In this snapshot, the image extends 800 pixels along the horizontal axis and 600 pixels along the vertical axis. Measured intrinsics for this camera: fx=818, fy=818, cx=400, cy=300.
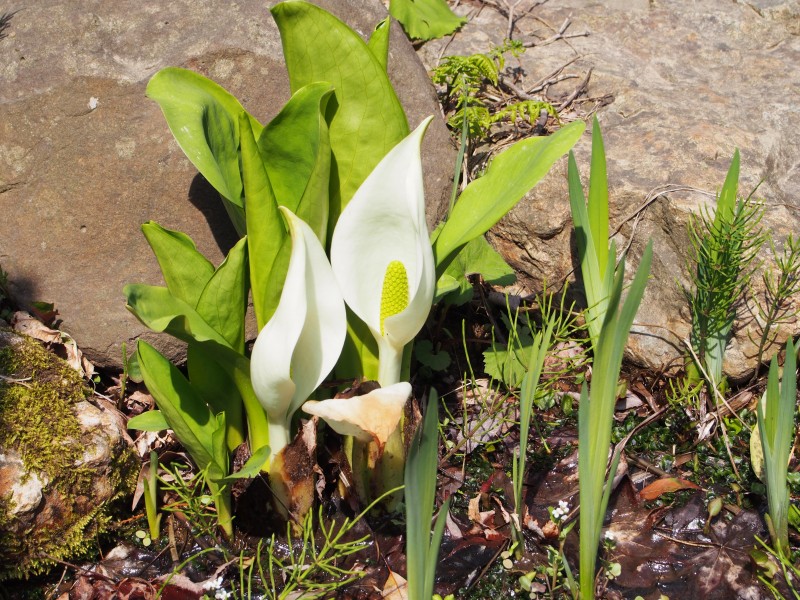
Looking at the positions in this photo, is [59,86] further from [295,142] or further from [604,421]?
[604,421]

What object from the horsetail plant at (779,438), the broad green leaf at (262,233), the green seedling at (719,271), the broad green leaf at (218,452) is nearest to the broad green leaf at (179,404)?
the broad green leaf at (218,452)

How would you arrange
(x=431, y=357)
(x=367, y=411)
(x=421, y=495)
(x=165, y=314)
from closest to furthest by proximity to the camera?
1. (x=421, y=495)
2. (x=165, y=314)
3. (x=367, y=411)
4. (x=431, y=357)

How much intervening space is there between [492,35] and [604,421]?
90.2 inches

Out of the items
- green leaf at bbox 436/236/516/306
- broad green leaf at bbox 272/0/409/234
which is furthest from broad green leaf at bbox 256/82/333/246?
green leaf at bbox 436/236/516/306

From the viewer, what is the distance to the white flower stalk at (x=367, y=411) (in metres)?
1.62

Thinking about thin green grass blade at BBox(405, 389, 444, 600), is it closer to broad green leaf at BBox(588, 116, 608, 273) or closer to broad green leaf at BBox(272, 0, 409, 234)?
broad green leaf at BBox(272, 0, 409, 234)

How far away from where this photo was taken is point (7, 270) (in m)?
2.24

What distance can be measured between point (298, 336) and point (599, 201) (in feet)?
3.32

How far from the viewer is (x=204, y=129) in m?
1.80

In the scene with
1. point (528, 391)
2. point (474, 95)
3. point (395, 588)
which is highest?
point (474, 95)

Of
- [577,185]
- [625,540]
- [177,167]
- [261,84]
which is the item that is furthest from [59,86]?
[625,540]

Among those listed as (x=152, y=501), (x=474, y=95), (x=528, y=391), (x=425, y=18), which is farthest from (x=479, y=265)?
(x=425, y=18)

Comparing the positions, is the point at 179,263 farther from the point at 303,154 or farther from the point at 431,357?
the point at 431,357

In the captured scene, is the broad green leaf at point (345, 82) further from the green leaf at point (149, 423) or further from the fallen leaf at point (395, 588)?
the fallen leaf at point (395, 588)
